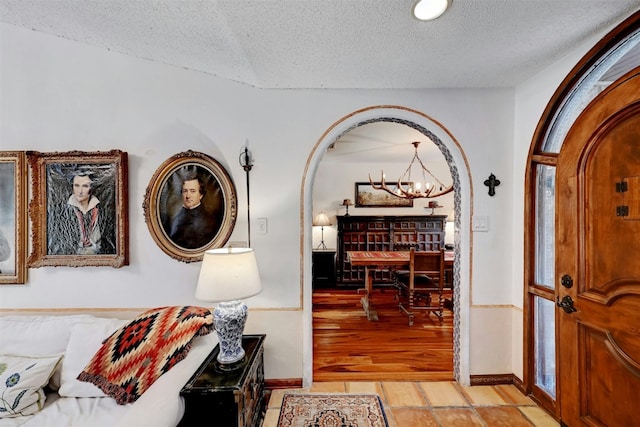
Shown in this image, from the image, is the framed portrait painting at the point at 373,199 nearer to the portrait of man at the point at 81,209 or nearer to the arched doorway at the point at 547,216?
the arched doorway at the point at 547,216

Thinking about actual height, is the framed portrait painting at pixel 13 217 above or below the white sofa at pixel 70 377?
above

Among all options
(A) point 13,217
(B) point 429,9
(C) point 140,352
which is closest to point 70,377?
(C) point 140,352

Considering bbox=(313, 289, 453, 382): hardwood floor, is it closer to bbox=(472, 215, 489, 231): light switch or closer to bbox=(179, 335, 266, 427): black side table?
bbox=(179, 335, 266, 427): black side table

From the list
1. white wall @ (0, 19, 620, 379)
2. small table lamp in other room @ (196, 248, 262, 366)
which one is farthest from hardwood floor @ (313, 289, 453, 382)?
small table lamp in other room @ (196, 248, 262, 366)

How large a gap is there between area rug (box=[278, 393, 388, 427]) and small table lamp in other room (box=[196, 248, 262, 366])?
2.15 feet

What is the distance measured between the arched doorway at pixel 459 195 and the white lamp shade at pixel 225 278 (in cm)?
67

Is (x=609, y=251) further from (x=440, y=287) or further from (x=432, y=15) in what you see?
(x=440, y=287)

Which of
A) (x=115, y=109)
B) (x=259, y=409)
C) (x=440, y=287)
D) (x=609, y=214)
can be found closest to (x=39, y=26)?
(x=115, y=109)

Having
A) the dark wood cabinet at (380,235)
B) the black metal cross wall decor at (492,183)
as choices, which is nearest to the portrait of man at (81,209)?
the black metal cross wall decor at (492,183)

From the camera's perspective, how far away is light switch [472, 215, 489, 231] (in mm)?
2309

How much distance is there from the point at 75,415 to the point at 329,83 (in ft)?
8.12

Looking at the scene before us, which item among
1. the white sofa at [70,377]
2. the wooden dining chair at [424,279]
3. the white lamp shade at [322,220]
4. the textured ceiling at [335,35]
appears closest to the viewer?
the white sofa at [70,377]

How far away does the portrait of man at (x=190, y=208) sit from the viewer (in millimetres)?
2215

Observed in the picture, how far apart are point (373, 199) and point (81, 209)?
15.0ft
